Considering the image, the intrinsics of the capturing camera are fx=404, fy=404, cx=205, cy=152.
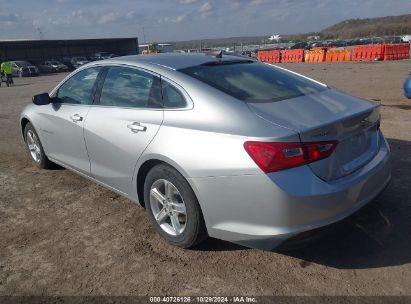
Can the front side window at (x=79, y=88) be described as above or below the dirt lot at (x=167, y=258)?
above

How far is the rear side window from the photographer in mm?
3362

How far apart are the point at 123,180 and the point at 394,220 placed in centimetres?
259

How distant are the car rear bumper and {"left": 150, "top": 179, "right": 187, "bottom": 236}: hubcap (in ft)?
1.19

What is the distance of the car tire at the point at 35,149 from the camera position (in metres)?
5.67

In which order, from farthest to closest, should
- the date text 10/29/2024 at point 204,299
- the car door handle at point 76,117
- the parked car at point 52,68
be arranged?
1. the parked car at point 52,68
2. the car door handle at point 76,117
3. the date text 10/29/2024 at point 204,299

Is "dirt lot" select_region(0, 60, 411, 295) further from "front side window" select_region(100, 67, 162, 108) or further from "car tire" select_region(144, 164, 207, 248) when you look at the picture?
"front side window" select_region(100, 67, 162, 108)

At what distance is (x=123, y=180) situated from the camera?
12.9ft

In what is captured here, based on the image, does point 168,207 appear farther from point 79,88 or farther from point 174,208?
point 79,88

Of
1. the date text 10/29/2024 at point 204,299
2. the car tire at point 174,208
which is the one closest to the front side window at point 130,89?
the car tire at point 174,208

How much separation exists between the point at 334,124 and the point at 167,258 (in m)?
1.73

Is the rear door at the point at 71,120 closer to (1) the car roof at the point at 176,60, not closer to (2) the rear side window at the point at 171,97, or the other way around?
(1) the car roof at the point at 176,60

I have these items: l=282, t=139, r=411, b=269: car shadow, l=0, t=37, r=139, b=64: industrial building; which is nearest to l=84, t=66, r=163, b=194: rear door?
l=282, t=139, r=411, b=269: car shadow

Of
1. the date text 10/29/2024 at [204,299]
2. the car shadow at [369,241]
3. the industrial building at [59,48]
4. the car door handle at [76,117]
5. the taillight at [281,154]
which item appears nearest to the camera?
the taillight at [281,154]

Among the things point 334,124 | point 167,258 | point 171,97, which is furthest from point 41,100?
point 334,124
